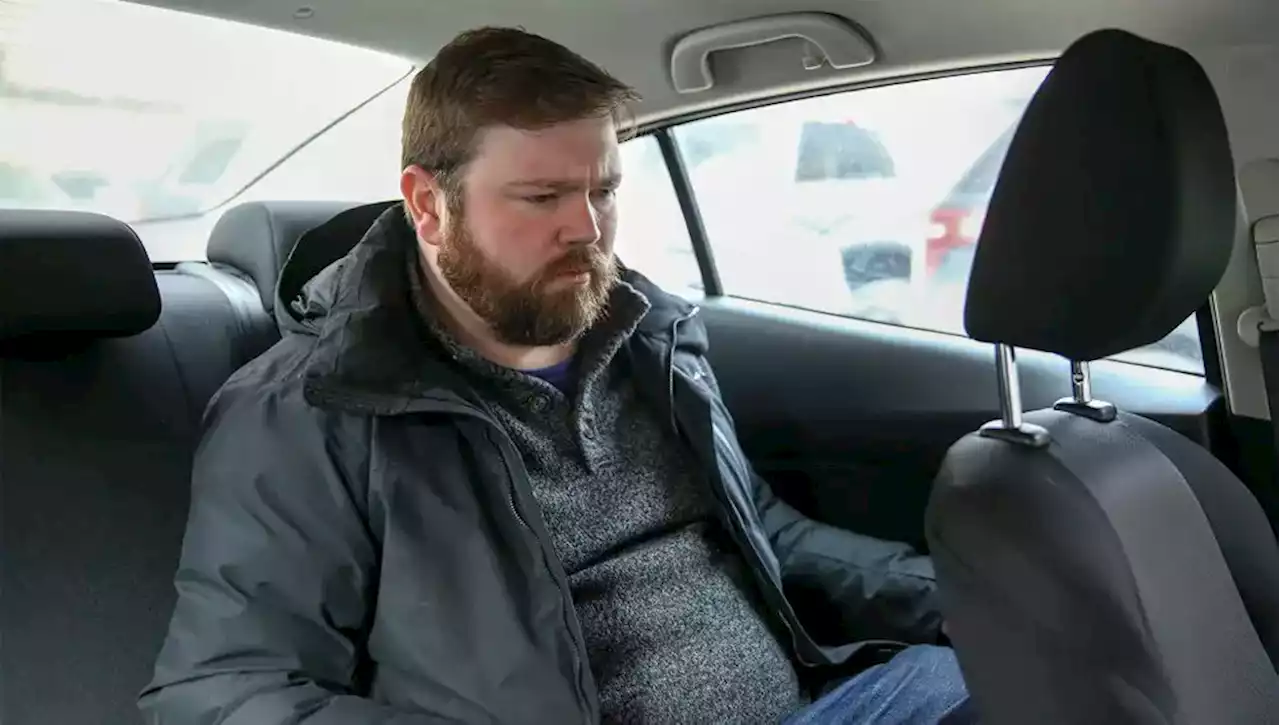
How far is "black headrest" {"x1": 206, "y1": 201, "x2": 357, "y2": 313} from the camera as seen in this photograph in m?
1.84

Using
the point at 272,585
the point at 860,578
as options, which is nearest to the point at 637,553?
the point at 860,578

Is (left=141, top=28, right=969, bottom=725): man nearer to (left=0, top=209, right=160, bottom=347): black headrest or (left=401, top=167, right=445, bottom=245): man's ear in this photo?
(left=401, top=167, right=445, bottom=245): man's ear

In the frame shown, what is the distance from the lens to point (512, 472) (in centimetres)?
142

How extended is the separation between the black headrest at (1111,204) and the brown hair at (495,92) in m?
0.62

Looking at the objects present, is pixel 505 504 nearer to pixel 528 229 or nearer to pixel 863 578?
pixel 528 229

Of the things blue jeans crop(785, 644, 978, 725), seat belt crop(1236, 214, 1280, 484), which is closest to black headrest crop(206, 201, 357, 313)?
blue jeans crop(785, 644, 978, 725)

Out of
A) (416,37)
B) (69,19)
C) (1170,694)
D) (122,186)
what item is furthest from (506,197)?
(122,186)

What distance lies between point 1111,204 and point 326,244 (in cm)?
108

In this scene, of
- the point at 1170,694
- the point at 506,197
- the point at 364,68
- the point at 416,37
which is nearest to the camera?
A: the point at 1170,694

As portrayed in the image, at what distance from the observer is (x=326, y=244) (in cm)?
174

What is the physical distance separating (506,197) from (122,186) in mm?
1168

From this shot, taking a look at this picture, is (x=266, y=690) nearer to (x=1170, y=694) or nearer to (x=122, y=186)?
(x=1170, y=694)

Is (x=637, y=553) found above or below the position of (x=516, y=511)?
below

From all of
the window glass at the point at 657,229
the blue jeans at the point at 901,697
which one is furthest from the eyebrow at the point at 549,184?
the window glass at the point at 657,229
